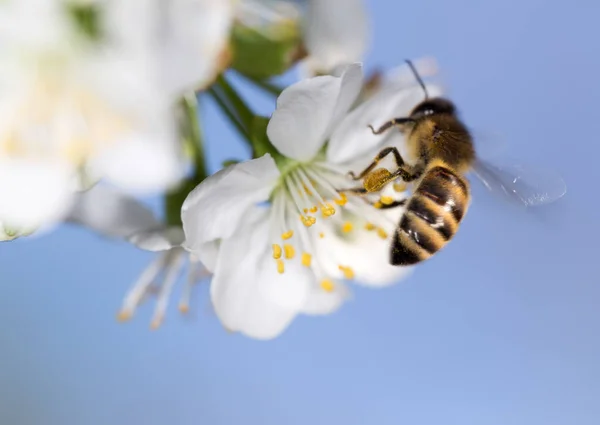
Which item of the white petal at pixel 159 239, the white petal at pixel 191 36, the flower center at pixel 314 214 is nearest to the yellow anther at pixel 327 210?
the flower center at pixel 314 214

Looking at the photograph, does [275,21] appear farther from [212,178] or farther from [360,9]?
[212,178]

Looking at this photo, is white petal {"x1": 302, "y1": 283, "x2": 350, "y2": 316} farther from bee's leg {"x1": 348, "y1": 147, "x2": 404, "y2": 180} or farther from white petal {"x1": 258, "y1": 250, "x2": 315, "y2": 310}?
bee's leg {"x1": 348, "y1": 147, "x2": 404, "y2": 180}

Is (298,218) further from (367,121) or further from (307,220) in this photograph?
(367,121)

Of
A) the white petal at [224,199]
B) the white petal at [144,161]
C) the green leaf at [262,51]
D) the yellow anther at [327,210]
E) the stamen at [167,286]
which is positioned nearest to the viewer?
the white petal at [144,161]

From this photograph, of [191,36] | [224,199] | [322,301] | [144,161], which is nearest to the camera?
[191,36]

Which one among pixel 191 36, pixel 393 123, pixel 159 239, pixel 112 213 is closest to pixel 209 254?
pixel 159 239

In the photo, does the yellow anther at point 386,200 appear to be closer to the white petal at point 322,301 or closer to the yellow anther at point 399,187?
the yellow anther at point 399,187
